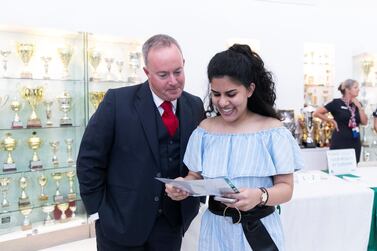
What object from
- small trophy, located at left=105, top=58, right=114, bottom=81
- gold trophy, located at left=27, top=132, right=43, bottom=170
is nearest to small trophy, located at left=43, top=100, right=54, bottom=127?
gold trophy, located at left=27, top=132, right=43, bottom=170

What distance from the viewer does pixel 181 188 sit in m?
1.19

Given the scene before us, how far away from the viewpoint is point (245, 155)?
3.99ft

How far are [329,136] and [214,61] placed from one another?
3914 millimetres

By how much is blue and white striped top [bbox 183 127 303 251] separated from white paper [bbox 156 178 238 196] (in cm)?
13

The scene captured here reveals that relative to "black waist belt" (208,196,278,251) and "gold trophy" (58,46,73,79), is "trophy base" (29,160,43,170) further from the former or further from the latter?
"black waist belt" (208,196,278,251)

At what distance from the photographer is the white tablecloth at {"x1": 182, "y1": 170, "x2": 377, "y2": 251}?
7.28 feet

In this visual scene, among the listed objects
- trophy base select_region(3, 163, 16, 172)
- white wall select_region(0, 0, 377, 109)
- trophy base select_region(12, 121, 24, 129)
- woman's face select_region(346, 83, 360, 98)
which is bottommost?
trophy base select_region(3, 163, 16, 172)

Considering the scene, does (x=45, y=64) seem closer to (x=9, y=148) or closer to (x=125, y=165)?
(x=9, y=148)

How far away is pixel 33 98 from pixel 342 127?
346 cm

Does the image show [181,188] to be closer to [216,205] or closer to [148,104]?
[216,205]

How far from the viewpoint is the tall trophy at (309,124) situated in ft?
14.9

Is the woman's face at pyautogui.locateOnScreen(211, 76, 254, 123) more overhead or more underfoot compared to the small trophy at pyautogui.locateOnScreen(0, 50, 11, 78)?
more underfoot

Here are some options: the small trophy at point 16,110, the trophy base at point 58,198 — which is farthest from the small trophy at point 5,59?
the trophy base at point 58,198

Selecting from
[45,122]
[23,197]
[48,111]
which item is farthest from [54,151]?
[23,197]
